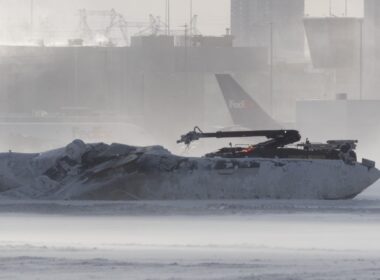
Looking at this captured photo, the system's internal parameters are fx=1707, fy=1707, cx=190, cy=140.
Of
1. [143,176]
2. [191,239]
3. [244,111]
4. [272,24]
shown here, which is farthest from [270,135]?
[272,24]

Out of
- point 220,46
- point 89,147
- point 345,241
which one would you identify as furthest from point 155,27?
point 345,241

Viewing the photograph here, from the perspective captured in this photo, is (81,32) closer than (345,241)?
No

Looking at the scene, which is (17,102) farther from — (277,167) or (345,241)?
(345,241)

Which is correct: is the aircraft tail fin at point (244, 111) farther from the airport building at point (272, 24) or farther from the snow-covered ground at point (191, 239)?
the airport building at point (272, 24)

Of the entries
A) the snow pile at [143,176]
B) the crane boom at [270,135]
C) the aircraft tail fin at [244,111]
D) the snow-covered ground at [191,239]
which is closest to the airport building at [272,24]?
the aircraft tail fin at [244,111]

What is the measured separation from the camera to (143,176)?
112 feet

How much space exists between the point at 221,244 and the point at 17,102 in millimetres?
96513

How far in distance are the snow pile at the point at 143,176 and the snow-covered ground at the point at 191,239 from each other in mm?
751

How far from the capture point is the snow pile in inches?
1336

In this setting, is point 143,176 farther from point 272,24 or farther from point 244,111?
point 272,24

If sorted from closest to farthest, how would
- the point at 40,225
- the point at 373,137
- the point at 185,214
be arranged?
the point at 40,225 < the point at 185,214 < the point at 373,137

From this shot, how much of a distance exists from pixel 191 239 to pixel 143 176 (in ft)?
30.0

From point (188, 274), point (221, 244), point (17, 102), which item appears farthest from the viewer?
point (17, 102)

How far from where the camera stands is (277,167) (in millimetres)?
34125
